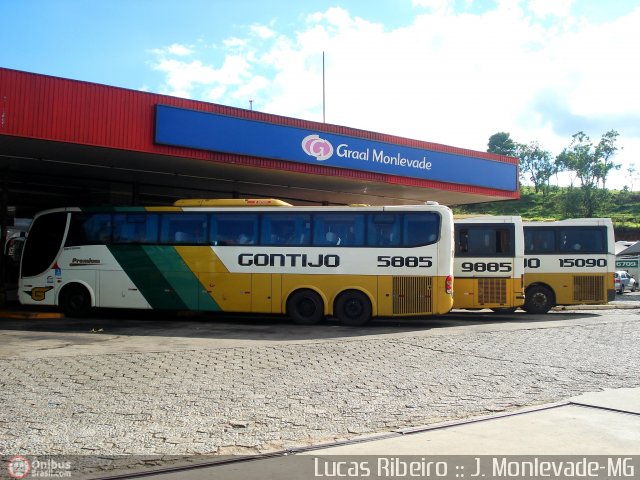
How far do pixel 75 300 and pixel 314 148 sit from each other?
29.6 ft

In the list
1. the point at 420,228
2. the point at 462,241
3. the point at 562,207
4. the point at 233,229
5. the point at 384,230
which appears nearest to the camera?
the point at 420,228

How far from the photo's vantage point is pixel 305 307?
15938 mm

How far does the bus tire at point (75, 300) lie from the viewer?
16.9m

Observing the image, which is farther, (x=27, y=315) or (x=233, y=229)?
(x=27, y=315)

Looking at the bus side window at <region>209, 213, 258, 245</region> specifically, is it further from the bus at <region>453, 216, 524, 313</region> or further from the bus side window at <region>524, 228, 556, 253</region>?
the bus side window at <region>524, 228, 556, 253</region>

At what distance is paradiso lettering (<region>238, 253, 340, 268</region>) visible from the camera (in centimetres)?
1571

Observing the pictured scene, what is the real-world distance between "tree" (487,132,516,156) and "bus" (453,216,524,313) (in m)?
112

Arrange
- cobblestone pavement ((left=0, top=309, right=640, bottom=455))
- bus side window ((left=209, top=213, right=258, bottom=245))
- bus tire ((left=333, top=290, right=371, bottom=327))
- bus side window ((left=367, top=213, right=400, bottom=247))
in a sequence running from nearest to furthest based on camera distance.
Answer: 1. cobblestone pavement ((left=0, top=309, right=640, bottom=455))
2. bus side window ((left=367, top=213, right=400, bottom=247))
3. bus tire ((left=333, top=290, right=371, bottom=327))
4. bus side window ((left=209, top=213, right=258, bottom=245))

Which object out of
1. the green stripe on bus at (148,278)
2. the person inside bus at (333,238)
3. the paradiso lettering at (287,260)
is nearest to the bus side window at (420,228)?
the person inside bus at (333,238)

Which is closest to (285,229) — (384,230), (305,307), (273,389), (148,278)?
(305,307)

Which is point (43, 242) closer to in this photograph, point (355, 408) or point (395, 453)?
point (355, 408)

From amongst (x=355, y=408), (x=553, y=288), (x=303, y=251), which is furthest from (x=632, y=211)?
(x=355, y=408)

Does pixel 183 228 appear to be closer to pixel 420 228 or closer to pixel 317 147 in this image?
pixel 317 147

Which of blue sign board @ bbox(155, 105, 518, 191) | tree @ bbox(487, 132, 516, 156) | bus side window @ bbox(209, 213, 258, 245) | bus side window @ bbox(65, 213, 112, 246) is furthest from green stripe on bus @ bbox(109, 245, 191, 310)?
tree @ bbox(487, 132, 516, 156)
